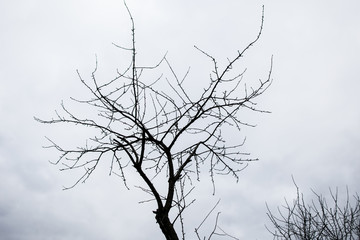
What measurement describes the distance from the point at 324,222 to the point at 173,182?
3.89 metres

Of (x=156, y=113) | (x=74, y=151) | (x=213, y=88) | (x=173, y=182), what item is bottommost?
(x=173, y=182)

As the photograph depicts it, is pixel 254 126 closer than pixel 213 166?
Yes

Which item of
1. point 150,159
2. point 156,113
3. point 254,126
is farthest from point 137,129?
point 254,126

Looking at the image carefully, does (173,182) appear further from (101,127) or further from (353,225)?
(353,225)

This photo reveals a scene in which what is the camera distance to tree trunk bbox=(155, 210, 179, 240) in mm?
3009

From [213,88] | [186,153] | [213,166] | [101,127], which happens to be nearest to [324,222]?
[213,166]

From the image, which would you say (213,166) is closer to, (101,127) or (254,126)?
(254,126)

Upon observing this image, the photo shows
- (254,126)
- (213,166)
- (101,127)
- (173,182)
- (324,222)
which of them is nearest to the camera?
(173,182)

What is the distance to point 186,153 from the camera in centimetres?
410

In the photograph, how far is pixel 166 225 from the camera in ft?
10.0

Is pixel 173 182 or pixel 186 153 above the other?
pixel 186 153

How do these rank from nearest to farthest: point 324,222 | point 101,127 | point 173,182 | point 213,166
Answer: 1. point 173,182
2. point 101,127
3. point 213,166
4. point 324,222

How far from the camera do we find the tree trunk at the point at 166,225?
9.87 ft

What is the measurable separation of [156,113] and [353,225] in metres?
4.70
